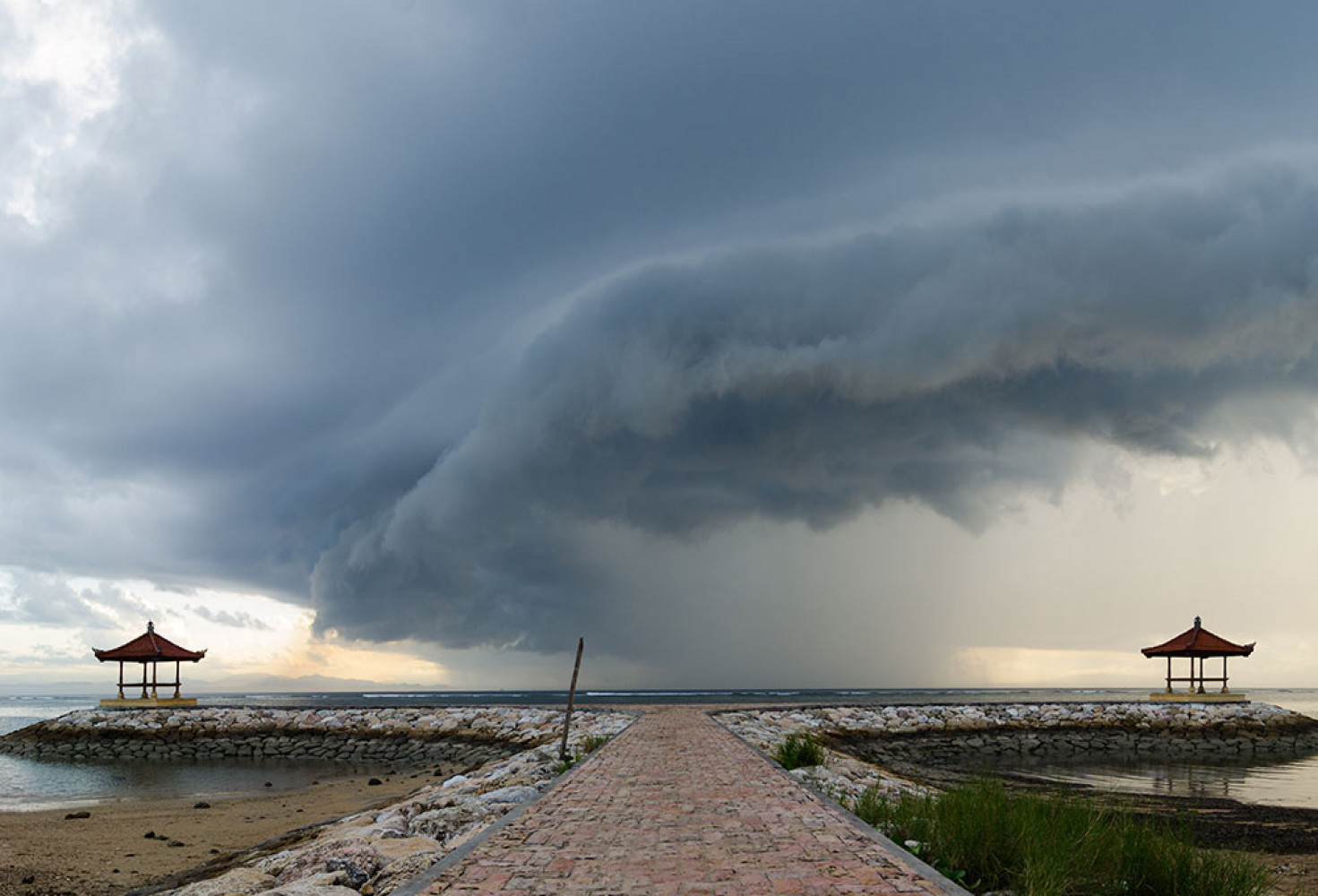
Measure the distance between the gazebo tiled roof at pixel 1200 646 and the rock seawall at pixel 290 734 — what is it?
25088 mm

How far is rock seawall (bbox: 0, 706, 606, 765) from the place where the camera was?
28.5 meters

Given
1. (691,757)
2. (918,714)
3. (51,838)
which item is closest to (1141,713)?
(918,714)

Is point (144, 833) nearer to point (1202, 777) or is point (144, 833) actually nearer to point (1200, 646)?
point (1202, 777)

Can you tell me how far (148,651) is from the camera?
3609cm

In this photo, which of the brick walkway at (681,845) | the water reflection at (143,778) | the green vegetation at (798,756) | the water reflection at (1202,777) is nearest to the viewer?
the brick walkway at (681,845)

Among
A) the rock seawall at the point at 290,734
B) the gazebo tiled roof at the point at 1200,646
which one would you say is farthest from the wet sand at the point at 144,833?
the gazebo tiled roof at the point at 1200,646

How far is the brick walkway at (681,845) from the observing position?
6.30 m

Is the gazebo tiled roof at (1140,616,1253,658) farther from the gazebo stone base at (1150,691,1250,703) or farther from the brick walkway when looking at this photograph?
the brick walkway

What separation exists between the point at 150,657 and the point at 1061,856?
3797 centimetres

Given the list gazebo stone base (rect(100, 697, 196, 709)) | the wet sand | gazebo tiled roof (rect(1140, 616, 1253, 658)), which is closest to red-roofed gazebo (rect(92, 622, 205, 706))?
gazebo stone base (rect(100, 697, 196, 709))

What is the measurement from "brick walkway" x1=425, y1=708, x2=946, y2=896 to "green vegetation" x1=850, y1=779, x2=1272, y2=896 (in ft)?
2.41

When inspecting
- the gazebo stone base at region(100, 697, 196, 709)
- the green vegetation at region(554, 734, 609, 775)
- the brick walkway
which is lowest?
the gazebo stone base at region(100, 697, 196, 709)

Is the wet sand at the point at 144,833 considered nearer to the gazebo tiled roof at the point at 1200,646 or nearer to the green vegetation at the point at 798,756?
the green vegetation at the point at 798,756

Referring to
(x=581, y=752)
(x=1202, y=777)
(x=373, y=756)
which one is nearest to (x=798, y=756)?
(x=581, y=752)
